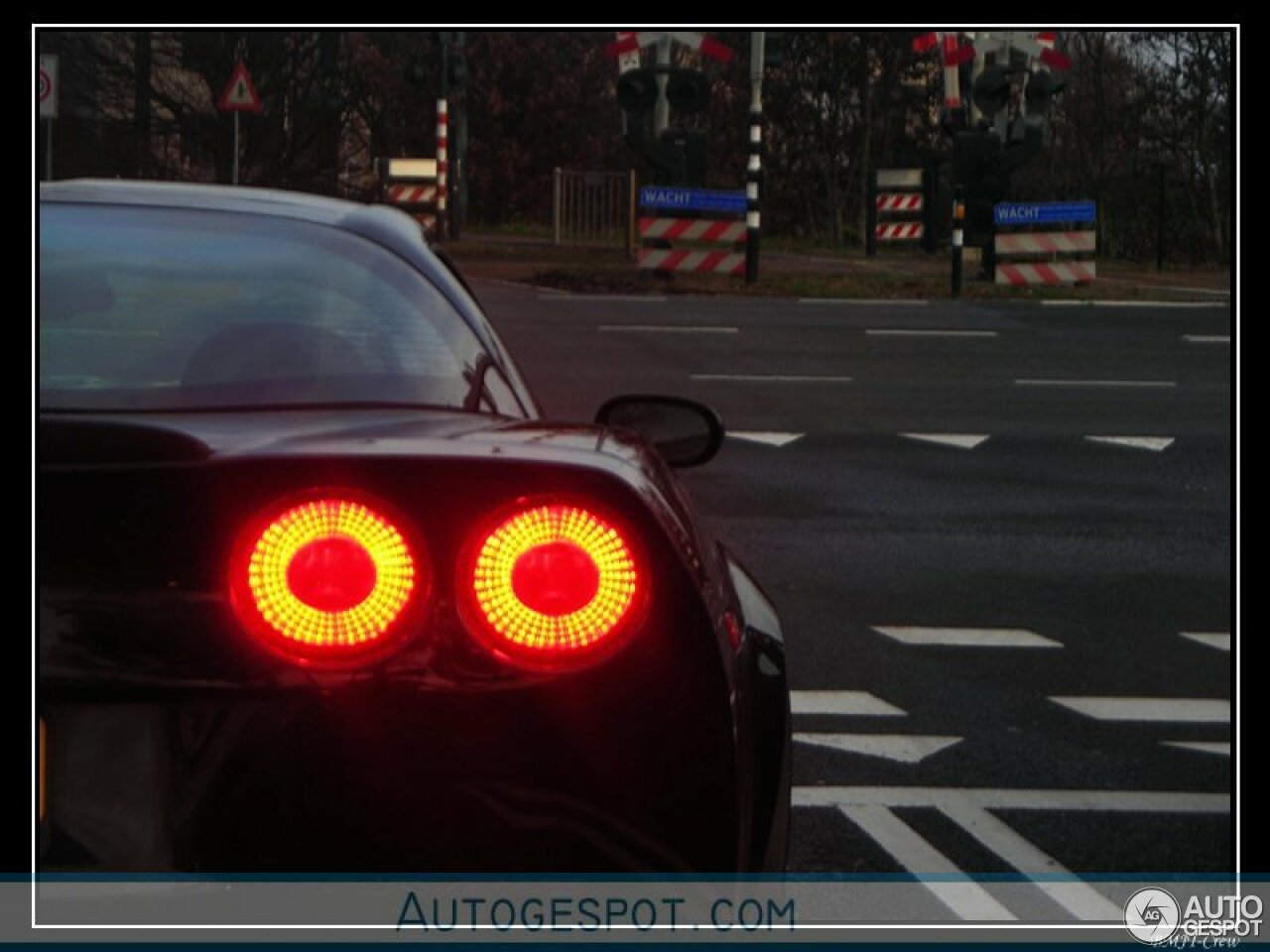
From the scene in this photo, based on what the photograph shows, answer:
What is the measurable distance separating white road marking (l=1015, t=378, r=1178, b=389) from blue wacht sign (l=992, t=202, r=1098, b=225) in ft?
33.4

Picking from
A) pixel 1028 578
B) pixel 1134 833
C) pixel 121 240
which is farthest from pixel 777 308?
pixel 121 240

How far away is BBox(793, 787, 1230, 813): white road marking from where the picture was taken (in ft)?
16.5

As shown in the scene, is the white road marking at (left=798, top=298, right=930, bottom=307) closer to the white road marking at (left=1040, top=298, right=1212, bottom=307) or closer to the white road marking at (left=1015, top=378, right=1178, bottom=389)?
the white road marking at (left=1040, top=298, right=1212, bottom=307)

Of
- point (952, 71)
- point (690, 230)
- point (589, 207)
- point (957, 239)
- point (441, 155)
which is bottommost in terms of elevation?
point (957, 239)

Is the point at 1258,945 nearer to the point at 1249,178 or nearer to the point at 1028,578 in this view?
the point at 1249,178

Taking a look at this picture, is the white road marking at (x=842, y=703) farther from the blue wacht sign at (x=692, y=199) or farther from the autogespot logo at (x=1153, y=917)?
the blue wacht sign at (x=692, y=199)

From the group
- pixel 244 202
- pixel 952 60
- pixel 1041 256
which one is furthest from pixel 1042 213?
pixel 244 202

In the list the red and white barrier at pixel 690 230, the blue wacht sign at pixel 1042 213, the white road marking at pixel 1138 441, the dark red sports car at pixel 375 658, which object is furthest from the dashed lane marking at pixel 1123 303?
the dark red sports car at pixel 375 658

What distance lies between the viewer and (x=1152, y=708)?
619 cm

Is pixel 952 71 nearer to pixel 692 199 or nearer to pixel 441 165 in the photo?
pixel 692 199

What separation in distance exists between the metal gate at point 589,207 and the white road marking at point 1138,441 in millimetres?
22741

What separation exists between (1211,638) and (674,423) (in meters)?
4.15

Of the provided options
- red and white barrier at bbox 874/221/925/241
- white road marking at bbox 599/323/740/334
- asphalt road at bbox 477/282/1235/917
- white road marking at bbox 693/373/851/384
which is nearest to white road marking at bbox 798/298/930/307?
white road marking at bbox 599/323/740/334

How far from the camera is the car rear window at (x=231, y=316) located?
9.00ft
